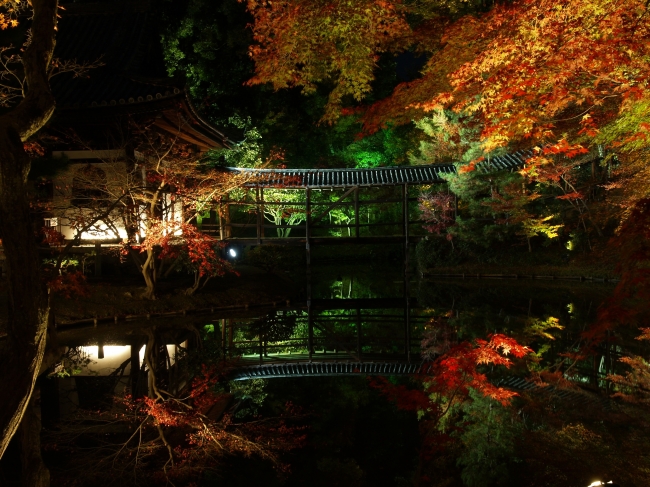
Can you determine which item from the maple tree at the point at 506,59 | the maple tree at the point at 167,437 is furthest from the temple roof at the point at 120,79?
the maple tree at the point at 167,437

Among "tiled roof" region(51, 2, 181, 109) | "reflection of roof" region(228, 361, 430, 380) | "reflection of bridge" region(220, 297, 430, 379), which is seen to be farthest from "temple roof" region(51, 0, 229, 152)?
"reflection of roof" region(228, 361, 430, 380)

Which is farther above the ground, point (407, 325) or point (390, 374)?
point (407, 325)

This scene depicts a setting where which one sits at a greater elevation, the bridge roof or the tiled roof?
the tiled roof

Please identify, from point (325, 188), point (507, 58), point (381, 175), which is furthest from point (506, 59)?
point (325, 188)

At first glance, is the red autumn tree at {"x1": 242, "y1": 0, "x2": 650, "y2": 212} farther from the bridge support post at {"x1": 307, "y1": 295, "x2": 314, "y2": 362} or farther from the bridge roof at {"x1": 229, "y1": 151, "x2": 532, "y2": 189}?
the bridge roof at {"x1": 229, "y1": 151, "x2": 532, "y2": 189}

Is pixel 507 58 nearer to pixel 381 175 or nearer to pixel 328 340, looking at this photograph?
pixel 328 340

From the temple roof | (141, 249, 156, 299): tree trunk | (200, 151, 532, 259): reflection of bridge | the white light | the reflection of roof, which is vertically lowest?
the reflection of roof

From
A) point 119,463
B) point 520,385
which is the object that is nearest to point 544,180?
point 520,385

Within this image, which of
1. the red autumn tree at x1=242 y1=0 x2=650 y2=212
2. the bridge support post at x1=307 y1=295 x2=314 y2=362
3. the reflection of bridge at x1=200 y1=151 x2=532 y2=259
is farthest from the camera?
the reflection of bridge at x1=200 y1=151 x2=532 y2=259

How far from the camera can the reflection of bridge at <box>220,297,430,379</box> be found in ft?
29.7

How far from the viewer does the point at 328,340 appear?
1144 centimetres

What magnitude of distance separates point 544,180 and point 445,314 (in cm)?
649

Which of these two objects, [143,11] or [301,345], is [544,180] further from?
[143,11]

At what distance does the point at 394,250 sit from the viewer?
25953mm
